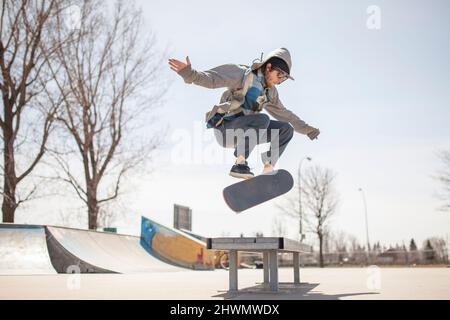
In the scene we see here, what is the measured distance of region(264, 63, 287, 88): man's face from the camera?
5.08 m

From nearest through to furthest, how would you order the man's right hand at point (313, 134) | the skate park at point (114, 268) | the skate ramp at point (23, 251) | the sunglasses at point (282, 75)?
the sunglasses at point (282, 75) → the man's right hand at point (313, 134) → the skate park at point (114, 268) → the skate ramp at point (23, 251)

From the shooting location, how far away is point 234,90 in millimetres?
5004

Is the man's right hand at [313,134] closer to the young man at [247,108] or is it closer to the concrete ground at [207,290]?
the young man at [247,108]

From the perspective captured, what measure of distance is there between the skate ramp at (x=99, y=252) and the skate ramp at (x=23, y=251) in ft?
0.80

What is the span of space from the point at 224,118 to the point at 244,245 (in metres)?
1.52

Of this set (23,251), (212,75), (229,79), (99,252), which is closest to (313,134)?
(229,79)

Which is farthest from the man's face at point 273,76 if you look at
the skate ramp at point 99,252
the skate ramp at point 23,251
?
the skate ramp at point 23,251

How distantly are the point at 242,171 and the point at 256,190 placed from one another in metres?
0.28

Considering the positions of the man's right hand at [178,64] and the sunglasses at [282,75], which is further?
the sunglasses at [282,75]

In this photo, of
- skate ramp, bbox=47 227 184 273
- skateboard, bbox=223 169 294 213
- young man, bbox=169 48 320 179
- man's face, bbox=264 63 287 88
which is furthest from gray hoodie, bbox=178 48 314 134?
skate ramp, bbox=47 227 184 273

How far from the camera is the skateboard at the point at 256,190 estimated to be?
4.86m

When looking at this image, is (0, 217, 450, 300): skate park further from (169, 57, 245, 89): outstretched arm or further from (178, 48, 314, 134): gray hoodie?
(169, 57, 245, 89): outstretched arm

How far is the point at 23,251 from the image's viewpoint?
1073 cm

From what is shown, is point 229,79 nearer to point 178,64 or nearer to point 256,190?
point 178,64
